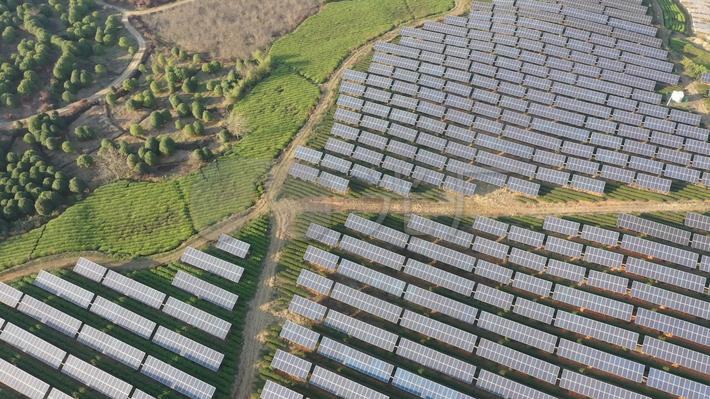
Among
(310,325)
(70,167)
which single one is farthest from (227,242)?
(70,167)

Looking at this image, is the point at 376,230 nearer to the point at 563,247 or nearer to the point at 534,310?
the point at 534,310

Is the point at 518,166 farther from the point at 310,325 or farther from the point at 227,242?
the point at 227,242

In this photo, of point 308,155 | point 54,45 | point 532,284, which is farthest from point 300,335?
point 54,45

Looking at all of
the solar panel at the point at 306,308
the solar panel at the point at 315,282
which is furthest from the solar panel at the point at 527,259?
the solar panel at the point at 306,308

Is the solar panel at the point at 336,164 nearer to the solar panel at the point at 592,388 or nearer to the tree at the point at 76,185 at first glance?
the tree at the point at 76,185

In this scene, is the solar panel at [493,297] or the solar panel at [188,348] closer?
the solar panel at [188,348]

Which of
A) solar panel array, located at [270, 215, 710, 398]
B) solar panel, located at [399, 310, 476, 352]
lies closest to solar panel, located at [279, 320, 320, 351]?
solar panel array, located at [270, 215, 710, 398]

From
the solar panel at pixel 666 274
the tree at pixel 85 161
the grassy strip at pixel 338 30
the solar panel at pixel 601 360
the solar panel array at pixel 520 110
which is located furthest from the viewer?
the grassy strip at pixel 338 30
